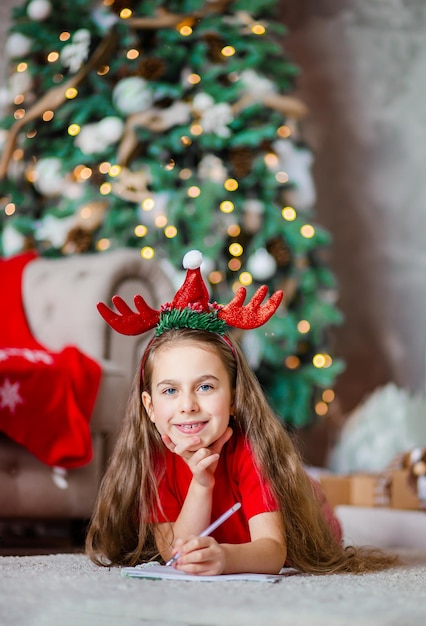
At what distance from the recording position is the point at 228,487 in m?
1.51

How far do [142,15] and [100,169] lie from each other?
64 cm

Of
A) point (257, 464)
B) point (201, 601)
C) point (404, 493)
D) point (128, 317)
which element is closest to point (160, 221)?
point (404, 493)

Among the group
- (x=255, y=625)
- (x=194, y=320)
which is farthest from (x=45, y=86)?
(x=255, y=625)

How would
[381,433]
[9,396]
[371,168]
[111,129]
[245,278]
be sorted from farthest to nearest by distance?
[371,168] → [111,129] → [245,278] → [381,433] → [9,396]

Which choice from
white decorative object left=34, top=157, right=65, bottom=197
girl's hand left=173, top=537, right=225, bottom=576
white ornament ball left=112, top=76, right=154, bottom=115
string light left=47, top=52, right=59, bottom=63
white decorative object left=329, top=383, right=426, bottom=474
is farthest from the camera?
string light left=47, top=52, right=59, bottom=63

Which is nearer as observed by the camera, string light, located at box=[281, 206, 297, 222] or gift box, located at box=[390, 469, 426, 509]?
gift box, located at box=[390, 469, 426, 509]

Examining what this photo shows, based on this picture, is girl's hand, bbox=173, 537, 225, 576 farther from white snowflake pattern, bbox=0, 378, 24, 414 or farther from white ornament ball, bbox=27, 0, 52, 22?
white ornament ball, bbox=27, 0, 52, 22

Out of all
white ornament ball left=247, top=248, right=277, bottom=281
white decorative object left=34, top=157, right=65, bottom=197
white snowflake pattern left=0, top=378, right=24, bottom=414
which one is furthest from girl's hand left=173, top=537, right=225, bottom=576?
white decorative object left=34, top=157, right=65, bottom=197

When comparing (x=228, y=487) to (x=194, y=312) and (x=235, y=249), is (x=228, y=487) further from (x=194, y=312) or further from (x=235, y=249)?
(x=235, y=249)

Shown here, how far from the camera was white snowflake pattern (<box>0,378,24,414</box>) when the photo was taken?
1920mm

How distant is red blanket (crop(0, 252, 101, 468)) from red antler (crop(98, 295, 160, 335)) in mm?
515

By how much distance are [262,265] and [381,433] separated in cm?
71

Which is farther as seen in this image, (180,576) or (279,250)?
(279,250)

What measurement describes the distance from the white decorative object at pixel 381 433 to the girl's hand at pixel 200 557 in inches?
70.9
